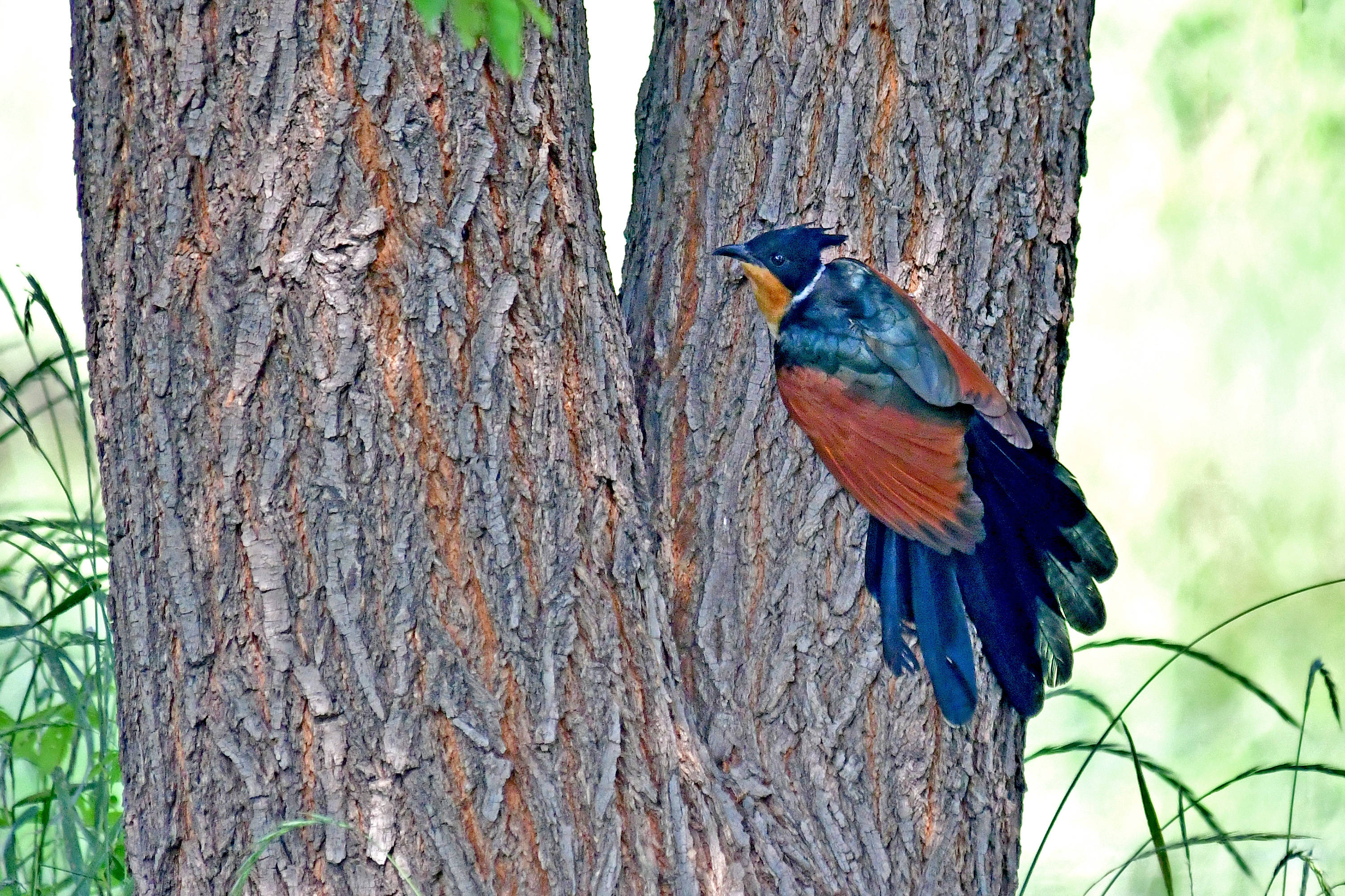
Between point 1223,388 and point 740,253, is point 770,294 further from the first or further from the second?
point 1223,388

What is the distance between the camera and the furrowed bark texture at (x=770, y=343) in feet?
4.59

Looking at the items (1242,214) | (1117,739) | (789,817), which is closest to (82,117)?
(789,817)

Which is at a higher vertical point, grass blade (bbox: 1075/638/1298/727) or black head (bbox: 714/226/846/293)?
black head (bbox: 714/226/846/293)

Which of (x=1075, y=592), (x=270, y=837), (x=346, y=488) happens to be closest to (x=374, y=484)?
(x=346, y=488)

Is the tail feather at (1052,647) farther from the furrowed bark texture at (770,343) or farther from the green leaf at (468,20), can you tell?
the green leaf at (468,20)

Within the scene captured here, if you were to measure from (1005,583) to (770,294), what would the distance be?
443 mm

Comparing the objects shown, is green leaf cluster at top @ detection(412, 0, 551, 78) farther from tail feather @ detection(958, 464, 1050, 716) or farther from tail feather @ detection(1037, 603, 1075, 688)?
tail feather @ detection(1037, 603, 1075, 688)

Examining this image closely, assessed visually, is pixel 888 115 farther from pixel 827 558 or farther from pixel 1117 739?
pixel 1117 739

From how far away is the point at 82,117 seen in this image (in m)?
1.30

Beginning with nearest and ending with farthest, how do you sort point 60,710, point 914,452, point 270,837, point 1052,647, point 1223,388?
point 270,837 < point 914,452 < point 1052,647 < point 60,710 < point 1223,388

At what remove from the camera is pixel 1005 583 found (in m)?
1.47

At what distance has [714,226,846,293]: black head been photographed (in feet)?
4.64

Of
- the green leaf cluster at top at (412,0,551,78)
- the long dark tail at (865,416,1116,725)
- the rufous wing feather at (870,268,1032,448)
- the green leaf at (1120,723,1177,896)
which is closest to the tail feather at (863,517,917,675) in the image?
the long dark tail at (865,416,1116,725)

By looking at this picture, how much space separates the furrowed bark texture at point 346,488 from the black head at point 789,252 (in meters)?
0.29
